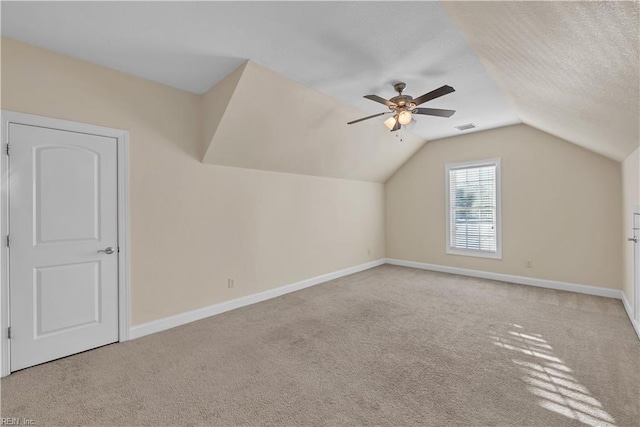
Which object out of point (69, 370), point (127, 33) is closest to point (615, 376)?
point (69, 370)

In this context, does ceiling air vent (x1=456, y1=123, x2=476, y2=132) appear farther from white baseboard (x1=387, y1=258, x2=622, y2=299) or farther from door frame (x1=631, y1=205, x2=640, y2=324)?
white baseboard (x1=387, y1=258, x2=622, y2=299)

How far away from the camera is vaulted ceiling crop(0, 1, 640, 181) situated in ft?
5.46

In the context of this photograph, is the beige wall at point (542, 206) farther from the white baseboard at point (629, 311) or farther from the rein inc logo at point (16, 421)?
the rein inc logo at point (16, 421)

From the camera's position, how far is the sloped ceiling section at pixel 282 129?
311cm

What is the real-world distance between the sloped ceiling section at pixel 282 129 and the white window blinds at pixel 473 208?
1491 millimetres

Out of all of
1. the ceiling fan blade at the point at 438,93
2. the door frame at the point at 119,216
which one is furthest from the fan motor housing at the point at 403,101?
the door frame at the point at 119,216

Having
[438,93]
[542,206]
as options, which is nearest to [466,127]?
[542,206]

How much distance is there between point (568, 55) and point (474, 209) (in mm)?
4094

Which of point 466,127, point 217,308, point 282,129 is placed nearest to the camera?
point 217,308

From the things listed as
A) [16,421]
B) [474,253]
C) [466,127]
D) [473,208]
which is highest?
[466,127]

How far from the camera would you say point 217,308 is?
12.0ft

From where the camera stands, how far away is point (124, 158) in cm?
292

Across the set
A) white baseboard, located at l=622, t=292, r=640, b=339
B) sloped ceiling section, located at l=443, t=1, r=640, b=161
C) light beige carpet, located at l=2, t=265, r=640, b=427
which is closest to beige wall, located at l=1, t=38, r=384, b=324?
light beige carpet, located at l=2, t=265, r=640, b=427

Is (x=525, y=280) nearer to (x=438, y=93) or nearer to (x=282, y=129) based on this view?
(x=438, y=93)
